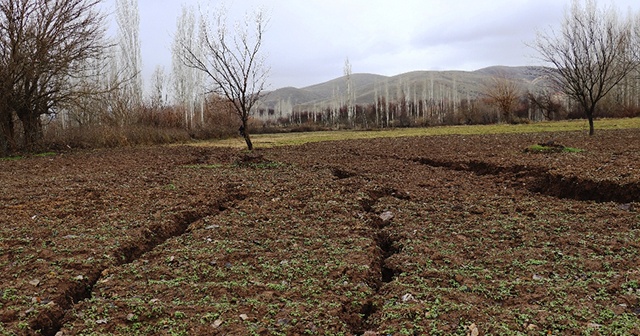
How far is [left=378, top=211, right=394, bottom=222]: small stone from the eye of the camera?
556 cm

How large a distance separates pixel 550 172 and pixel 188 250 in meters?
6.56

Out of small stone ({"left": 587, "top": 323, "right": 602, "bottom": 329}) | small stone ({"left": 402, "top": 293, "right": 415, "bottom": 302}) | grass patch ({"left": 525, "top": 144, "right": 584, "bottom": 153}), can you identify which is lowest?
small stone ({"left": 587, "top": 323, "right": 602, "bottom": 329})

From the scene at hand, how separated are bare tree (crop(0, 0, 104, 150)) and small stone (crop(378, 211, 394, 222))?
15.5m

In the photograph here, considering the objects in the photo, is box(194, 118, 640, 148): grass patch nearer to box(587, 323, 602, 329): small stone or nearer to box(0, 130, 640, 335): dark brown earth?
box(0, 130, 640, 335): dark brown earth

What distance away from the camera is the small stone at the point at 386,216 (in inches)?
219

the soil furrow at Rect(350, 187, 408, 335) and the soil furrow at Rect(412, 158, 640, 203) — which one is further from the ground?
the soil furrow at Rect(412, 158, 640, 203)

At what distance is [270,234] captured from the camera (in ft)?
16.3

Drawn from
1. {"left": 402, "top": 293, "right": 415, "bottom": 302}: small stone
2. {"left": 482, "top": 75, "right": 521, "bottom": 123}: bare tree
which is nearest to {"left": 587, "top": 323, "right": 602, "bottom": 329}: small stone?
{"left": 402, "top": 293, "right": 415, "bottom": 302}: small stone

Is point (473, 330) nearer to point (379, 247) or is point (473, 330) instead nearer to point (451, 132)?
point (379, 247)

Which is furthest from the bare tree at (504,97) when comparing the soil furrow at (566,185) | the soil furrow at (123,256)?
the soil furrow at (123,256)

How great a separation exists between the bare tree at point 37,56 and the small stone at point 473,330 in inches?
699

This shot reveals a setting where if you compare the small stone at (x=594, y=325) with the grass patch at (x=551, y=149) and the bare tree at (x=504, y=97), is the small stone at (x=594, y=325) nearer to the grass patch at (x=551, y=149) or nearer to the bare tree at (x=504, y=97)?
the grass patch at (x=551, y=149)

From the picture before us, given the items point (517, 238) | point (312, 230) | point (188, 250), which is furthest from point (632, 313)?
point (188, 250)

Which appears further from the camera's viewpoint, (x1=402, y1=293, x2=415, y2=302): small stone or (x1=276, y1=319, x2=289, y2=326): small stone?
(x1=402, y1=293, x2=415, y2=302): small stone
